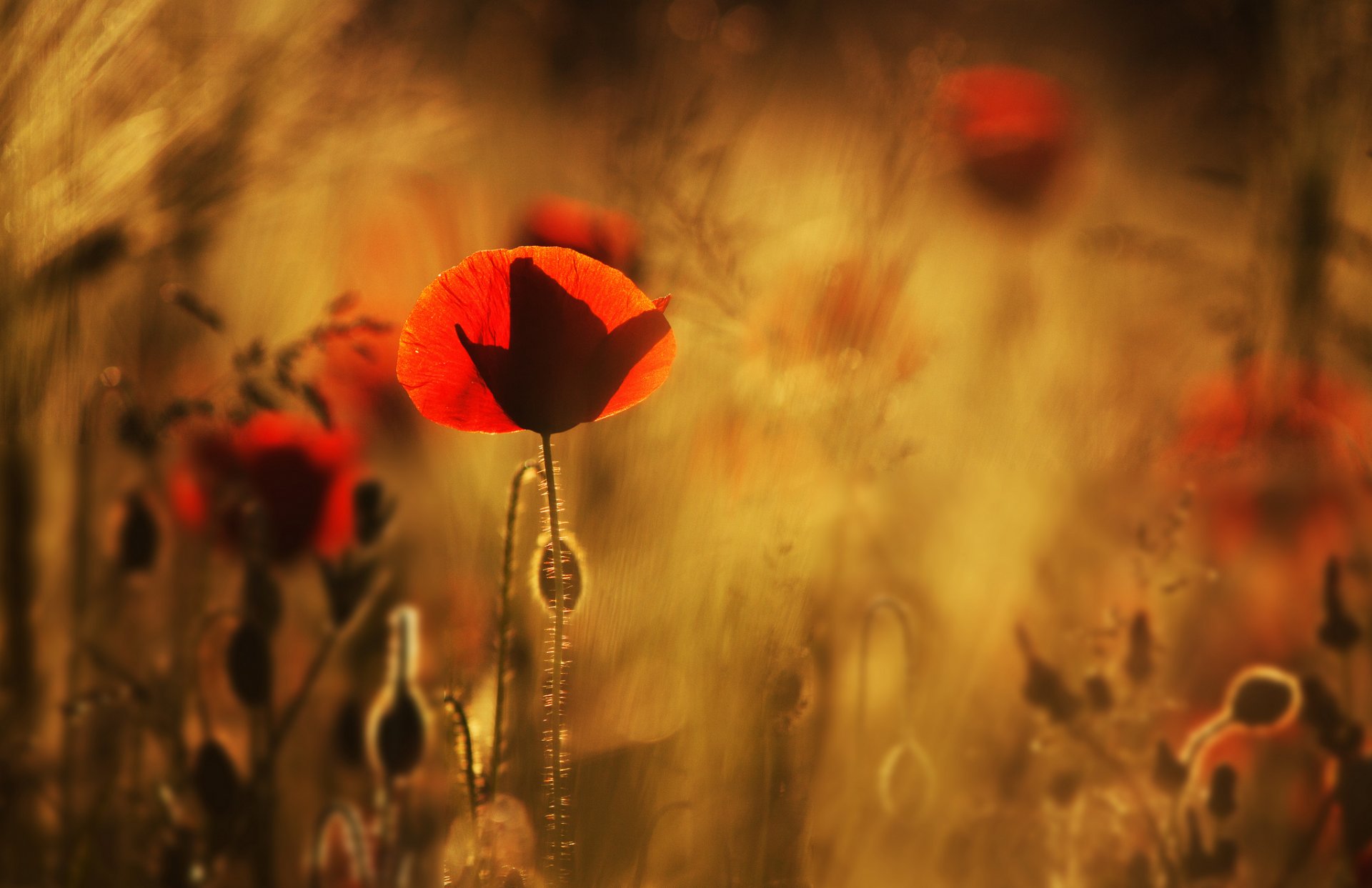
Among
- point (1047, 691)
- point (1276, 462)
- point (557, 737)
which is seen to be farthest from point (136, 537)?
point (1276, 462)

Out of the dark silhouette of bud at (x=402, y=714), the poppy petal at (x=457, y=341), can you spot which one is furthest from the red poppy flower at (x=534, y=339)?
the dark silhouette of bud at (x=402, y=714)

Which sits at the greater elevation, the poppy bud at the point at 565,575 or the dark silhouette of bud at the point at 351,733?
the poppy bud at the point at 565,575

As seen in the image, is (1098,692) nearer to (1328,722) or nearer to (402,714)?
(1328,722)

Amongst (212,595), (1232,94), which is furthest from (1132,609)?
(212,595)

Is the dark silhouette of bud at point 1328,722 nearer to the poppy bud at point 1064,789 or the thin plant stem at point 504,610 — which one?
the poppy bud at point 1064,789

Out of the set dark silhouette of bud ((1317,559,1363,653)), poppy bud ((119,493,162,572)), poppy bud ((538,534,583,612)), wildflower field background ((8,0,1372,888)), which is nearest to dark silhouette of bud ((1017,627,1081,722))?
wildflower field background ((8,0,1372,888))

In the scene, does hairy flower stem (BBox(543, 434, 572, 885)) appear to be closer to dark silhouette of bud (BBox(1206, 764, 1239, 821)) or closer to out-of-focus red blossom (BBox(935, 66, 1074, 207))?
dark silhouette of bud (BBox(1206, 764, 1239, 821))
